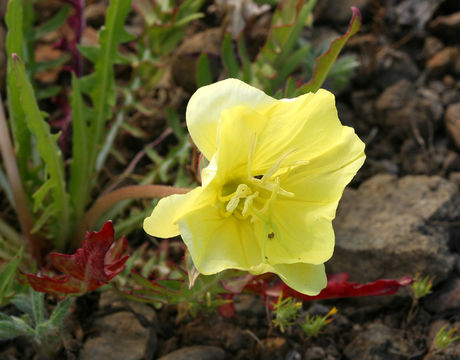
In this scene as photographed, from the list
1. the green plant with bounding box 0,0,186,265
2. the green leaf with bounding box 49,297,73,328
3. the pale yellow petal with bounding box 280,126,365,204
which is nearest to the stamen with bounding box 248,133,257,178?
the pale yellow petal with bounding box 280,126,365,204

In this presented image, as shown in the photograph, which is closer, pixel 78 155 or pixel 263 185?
pixel 263 185

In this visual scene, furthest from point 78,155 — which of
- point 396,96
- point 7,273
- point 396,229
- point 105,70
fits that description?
point 396,96

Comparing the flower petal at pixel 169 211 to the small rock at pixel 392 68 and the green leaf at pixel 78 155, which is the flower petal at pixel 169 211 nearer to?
the green leaf at pixel 78 155

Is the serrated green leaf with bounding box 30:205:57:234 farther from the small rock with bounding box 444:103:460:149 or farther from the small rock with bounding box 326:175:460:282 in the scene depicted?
the small rock with bounding box 444:103:460:149

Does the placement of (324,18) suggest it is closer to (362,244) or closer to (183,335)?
(362,244)

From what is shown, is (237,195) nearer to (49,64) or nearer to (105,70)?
(105,70)

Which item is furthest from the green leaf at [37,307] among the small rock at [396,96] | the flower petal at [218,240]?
the small rock at [396,96]

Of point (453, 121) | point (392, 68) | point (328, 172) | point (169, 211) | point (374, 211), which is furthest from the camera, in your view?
point (392, 68)
